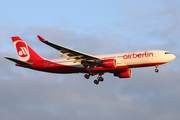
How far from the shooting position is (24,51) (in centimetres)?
9369

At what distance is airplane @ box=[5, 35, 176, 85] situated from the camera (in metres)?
85.1

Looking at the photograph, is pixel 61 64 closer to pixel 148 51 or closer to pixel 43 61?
pixel 43 61

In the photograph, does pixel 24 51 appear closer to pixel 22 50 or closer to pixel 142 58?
pixel 22 50

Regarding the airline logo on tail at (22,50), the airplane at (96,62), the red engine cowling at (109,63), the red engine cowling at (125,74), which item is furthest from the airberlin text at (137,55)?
the airline logo on tail at (22,50)

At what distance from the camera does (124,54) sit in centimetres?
8606

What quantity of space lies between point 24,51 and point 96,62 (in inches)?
532

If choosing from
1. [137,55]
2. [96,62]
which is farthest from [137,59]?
[96,62]

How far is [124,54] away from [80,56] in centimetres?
634

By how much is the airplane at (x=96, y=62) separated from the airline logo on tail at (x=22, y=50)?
3.25ft

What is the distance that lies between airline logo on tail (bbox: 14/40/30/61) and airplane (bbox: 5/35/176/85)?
0.99m

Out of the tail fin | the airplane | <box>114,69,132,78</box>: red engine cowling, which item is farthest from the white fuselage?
the tail fin

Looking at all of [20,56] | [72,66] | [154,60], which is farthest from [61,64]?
[154,60]

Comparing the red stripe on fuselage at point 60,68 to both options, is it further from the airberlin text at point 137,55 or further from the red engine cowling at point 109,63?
the airberlin text at point 137,55

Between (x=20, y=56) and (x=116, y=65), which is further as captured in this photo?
(x=20, y=56)
